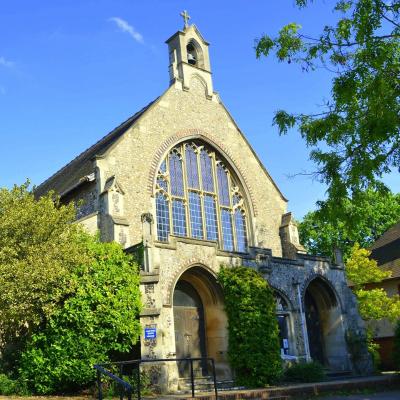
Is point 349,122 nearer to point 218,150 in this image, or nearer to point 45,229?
point 45,229

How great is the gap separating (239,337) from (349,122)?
27.3 feet

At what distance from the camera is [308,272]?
22.2m

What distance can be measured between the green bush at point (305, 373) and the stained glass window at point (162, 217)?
7.09m

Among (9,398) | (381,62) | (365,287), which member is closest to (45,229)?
(9,398)

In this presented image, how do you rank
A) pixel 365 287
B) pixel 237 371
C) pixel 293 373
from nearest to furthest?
pixel 237 371, pixel 293 373, pixel 365 287

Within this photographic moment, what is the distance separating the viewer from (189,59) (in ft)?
90.0

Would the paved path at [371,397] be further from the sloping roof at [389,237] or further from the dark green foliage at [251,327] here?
the sloping roof at [389,237]

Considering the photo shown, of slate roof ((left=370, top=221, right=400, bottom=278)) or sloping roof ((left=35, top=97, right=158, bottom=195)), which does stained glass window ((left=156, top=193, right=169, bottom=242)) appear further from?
slate roof ((left=370, top=221, right=400, bottom=278))

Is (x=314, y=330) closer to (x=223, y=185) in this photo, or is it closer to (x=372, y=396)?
(x=372, y=396)

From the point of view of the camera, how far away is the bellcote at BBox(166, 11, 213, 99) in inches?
1022

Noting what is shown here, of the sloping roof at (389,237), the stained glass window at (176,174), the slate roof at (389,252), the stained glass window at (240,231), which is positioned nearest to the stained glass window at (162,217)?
the stained glass window at (176,174)

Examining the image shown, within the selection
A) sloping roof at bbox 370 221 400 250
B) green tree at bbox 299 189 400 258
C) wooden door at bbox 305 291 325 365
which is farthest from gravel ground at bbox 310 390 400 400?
green tree at bbox 299 189 400 258

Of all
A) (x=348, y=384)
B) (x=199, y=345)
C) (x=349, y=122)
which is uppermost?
(x=349, y=122)

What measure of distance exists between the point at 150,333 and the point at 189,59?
51.9 ft
